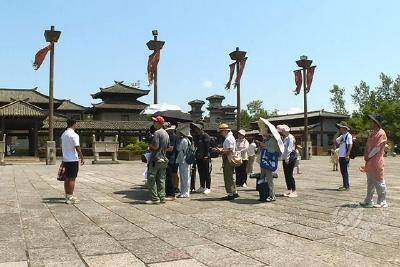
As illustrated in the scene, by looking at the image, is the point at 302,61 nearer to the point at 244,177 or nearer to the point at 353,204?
the point at 244,177

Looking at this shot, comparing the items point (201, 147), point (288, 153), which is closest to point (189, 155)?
point (201, 147)

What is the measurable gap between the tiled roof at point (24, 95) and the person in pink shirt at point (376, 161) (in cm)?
4436

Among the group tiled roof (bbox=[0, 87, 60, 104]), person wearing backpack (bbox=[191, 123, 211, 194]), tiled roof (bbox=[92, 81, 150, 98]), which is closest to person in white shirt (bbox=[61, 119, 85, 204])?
person wearing backpack (bbox=[191, 123, 211, 194])

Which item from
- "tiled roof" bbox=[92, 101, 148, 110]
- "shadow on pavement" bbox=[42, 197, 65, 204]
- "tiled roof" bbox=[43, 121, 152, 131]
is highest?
"tiled roof" bbox=[92, 101, 148, 110]

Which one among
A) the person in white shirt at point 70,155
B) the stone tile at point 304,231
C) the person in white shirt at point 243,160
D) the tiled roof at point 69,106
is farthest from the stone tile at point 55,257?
the tiled roof at point 69,106

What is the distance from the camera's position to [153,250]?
173 inches

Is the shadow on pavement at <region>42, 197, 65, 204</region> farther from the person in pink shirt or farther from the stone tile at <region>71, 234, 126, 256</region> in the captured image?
the person in pink shirt

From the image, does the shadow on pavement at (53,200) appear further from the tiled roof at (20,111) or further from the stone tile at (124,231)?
the tiled roof at (20,111)

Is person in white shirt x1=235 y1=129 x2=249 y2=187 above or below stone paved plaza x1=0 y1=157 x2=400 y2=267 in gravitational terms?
above

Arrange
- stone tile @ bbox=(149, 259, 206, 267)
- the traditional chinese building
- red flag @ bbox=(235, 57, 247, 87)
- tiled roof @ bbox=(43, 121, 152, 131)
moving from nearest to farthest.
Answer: stone tile @ bbox=(149, 259, 206, 267)
red flag @ bbox=(235, 57, 247, 87)
the traditional chinese building
tiled roof @ bbox=(43, 121, 152, 131)

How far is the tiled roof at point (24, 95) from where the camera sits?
46.6m

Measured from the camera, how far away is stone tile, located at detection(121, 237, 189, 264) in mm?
4111

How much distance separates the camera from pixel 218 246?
4.54 meters

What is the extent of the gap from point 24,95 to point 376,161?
47.5m
